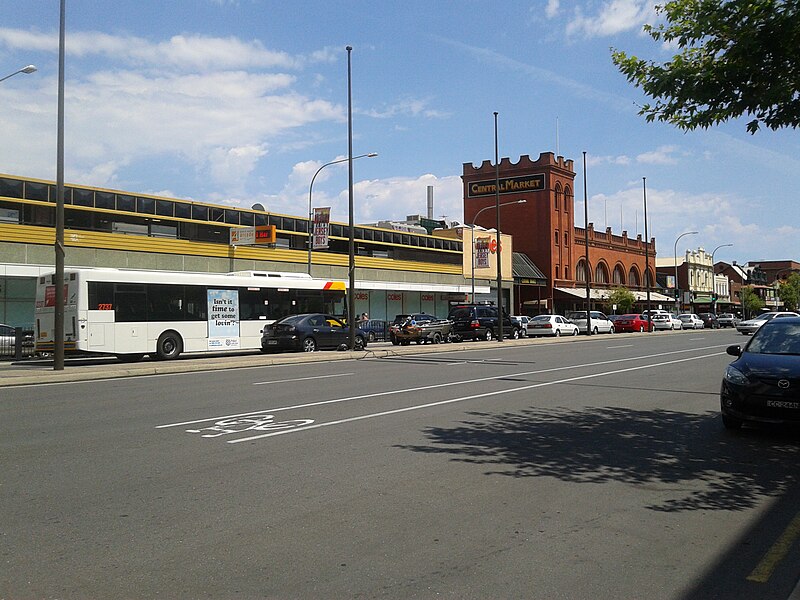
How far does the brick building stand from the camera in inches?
2726

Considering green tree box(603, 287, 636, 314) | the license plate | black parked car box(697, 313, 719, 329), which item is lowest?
the license plate

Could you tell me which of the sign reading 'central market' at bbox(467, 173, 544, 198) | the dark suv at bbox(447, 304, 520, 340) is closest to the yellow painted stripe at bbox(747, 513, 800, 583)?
the dark suv at bbox(447, 304, 520, 340)

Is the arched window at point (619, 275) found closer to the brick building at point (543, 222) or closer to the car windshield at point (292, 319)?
the brick building at point (543, 222)

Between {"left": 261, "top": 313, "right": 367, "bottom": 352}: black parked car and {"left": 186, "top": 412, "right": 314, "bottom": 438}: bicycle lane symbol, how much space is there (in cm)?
1634

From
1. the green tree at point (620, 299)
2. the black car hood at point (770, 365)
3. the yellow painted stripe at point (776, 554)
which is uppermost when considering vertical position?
the green tree at point (620, 299)

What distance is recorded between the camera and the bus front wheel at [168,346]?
2417 centimetres

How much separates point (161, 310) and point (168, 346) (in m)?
1.27

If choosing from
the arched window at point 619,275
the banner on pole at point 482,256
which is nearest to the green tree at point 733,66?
the banner on pole at point 482,256

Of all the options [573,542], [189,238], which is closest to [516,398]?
[573,542]

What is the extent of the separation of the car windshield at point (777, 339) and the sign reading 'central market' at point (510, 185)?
2369 inches

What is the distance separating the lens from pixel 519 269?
218 ft

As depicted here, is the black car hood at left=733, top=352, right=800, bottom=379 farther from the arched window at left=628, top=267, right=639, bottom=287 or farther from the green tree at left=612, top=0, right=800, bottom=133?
the arched window at left=628, top=267, right=639, bottom=287

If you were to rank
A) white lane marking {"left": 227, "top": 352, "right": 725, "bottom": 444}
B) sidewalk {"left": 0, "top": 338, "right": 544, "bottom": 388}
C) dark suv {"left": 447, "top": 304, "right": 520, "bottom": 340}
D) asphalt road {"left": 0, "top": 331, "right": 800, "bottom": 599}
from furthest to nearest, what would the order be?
dark suv {"left": 447, "top": 304, "right": 520, "bottom": 340}, sidewalk {"left": 0, "top": 338, "right": 544, "bottom": 388}, white lane marking {"left": 227, "top": 352, "right": 725, "bottom": 444}, asphalt road {"left": 0, "top": 331, "right": 800, "bottom": 599}

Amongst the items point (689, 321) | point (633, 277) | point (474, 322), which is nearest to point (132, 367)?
point (474, 322)
